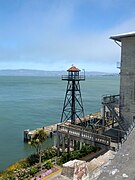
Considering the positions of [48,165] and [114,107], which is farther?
[114,107]

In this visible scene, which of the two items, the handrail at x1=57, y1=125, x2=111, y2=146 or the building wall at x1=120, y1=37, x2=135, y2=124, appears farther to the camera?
the building wall at x1=120, y1=37, x2=135, y2=124

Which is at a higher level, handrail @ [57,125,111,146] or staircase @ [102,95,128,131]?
staircase @ [102,95,128,131]

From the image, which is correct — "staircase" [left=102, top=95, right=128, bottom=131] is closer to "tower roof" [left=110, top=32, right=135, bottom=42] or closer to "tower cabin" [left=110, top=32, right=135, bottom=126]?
"tower cabin" [left=110, top=32, right=135, bottom=126]

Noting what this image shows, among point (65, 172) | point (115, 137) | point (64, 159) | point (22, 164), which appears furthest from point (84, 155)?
point (65, 172)

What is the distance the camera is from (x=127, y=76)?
781 inches

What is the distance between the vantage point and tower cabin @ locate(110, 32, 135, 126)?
769 inches

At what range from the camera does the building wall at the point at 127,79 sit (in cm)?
1956

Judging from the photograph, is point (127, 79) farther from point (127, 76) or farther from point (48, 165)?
point (48, 165)

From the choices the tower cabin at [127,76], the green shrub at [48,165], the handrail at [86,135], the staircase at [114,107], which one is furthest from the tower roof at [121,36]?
the green shrub at [48,165]

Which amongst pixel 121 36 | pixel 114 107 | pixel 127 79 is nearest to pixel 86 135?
pixel 114 107

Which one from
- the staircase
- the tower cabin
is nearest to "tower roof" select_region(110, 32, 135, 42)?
the tower cabin

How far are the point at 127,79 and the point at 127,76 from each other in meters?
0.25

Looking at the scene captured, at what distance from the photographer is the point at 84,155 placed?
1811 cm

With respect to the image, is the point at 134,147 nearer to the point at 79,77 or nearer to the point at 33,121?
the point at 79,77
